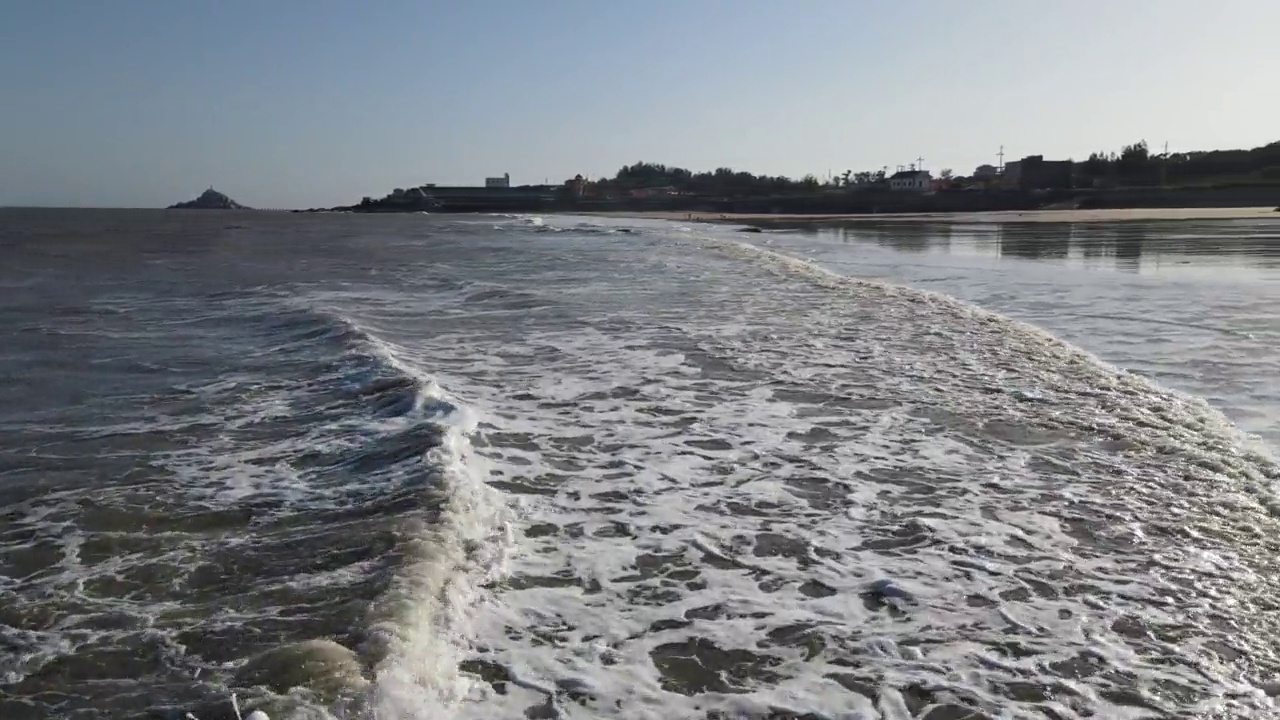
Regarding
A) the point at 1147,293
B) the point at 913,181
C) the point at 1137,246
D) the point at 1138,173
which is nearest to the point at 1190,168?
the point at 1138,173

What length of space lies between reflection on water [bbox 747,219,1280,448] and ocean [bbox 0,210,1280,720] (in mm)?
122

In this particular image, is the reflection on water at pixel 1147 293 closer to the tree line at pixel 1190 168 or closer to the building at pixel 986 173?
the tree line at pixel 1190 168

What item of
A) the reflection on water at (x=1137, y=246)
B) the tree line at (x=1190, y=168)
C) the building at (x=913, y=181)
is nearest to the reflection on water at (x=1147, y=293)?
the reflection on water at (x=1137, y=246)

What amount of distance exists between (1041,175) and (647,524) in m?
122

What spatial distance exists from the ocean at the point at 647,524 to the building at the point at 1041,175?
354 feet

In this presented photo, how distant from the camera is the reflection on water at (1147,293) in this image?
26.8 ft

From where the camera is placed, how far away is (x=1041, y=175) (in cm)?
11275

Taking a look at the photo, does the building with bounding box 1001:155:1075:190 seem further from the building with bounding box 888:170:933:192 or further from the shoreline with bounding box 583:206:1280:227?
the shoreline with bounding box 583:206:1280:227

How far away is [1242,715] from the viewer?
2.98 meters

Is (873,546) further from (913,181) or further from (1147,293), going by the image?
(913,181)

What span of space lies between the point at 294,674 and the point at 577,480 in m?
2.60

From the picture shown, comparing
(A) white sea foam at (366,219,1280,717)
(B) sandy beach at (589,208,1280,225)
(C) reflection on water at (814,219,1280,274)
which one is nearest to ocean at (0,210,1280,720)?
(A) white sea foam at (366,219,1280,717)

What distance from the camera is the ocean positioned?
10.7ft

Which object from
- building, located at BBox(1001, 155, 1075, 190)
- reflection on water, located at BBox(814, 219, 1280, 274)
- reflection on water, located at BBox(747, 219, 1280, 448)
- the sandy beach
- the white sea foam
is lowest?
the white sea foam
